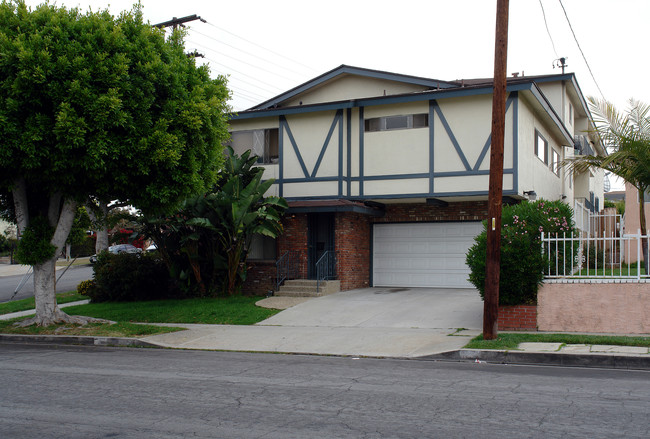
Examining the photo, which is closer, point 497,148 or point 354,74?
point 497,148

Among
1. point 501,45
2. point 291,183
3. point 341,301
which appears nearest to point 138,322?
point 341,301

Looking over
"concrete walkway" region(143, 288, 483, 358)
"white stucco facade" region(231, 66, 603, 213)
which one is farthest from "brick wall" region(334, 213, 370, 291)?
"concrete walkway" region(143, 288, 483, 358)

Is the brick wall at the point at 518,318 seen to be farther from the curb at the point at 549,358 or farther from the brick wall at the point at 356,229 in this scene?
the brick wall at the point at 356,229

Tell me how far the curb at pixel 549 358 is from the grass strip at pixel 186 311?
598cm

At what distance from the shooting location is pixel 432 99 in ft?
58.7

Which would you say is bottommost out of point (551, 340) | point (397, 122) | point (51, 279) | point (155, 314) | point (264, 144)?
point (155, 314)

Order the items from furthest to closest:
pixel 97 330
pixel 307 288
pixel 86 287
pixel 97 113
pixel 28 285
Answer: pixel 28 285 < pixel 86 287 < pixel 307 288 < pixel 97 330 < pixel 97 113

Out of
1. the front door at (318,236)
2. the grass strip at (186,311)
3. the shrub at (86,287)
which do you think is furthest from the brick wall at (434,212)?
the shrub at (86,287)

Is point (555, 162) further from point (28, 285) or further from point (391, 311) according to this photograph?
point (28, 285)

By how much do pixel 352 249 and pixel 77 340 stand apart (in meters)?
9.07

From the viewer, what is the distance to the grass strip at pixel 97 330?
13.5 metres

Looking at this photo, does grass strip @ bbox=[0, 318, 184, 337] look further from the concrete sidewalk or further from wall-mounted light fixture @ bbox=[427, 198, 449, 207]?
wall-mounted light fixture @ bbox=[427, 198, 449, 207]

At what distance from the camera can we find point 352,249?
771 inches

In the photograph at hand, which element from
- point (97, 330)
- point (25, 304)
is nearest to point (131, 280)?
point (25, 304)
